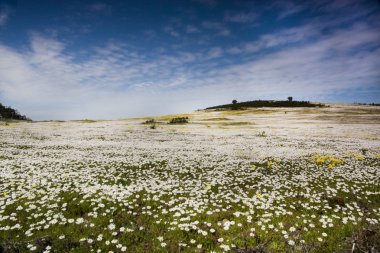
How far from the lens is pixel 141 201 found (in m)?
12.6

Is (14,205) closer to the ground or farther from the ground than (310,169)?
farther from the ground

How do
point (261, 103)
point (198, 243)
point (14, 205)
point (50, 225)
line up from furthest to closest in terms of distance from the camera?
1. point (261, 103)
2. point (14, 205)
3. point (50, 225)
4. point (198, 243)

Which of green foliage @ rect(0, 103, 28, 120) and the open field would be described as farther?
green foliage @ rect(0, 103, 28, 120)

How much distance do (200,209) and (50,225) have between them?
6298 millimetres

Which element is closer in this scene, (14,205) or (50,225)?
(50,225)

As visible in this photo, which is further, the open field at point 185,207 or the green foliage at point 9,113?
the green foliage at point 9,113

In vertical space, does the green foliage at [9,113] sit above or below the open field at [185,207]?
above

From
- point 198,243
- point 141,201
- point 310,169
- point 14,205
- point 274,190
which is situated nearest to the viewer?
point 198,243

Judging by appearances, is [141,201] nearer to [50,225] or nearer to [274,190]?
[50,225]

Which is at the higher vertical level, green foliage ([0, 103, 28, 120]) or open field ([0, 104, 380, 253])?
green foliage ([0, 103, 28, 120])

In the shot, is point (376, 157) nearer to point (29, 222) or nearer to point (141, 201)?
point (141, 201)

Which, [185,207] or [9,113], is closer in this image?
[185,207]

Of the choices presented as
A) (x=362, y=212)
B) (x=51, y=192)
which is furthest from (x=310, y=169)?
(x=51, y=192)

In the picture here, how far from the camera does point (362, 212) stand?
12.0 meters
